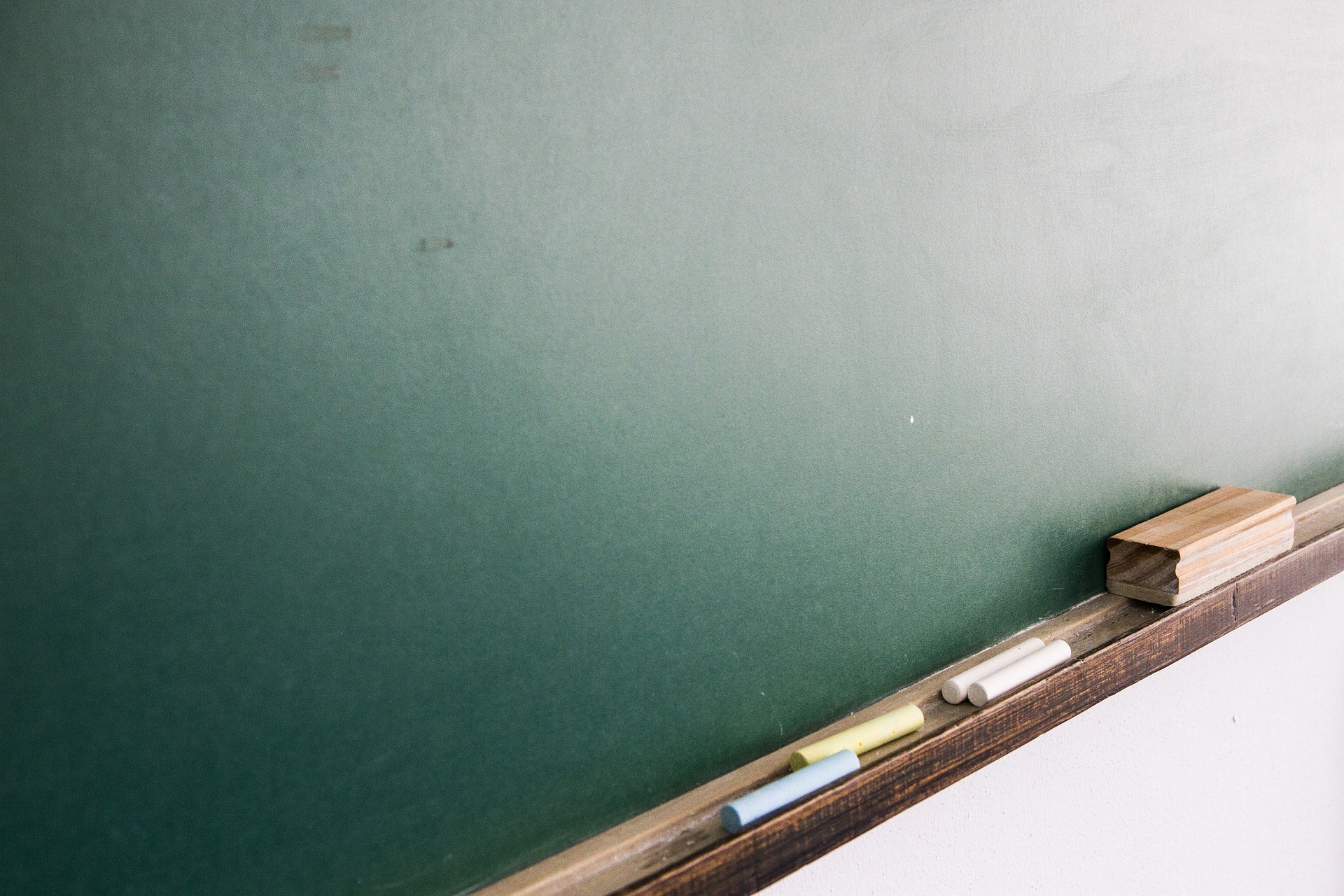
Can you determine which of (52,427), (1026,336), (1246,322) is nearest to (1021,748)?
(1026,336)

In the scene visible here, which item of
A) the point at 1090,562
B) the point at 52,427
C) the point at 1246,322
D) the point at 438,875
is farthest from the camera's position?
the point at 1246,322

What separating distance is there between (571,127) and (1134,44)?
2.18 ft

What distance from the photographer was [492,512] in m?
0.53

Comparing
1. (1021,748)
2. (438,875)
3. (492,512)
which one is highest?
(492,512)

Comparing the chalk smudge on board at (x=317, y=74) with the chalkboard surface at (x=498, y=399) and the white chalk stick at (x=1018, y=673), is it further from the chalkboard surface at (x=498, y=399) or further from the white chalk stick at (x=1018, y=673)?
the white chalk stick at (x=1018, y=673)

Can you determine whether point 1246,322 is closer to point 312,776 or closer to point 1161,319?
point 1161,319

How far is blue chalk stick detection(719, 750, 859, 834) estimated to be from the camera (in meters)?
0.58

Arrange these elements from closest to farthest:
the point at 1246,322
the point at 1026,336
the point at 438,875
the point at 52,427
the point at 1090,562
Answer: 1. the point at 52,427
2. the point at 438,875
3. the point at 1026,336
4. the point at 1090,562
5. the point at 1246,322

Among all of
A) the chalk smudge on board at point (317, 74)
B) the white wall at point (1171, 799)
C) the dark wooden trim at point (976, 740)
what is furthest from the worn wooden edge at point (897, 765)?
the chalk smudge on board at point (317, 74)

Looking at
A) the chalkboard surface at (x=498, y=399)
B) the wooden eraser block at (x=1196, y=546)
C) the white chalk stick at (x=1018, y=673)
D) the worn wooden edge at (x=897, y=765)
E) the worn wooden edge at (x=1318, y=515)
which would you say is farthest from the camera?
the worn wooden edge at (x=1318, y=515)

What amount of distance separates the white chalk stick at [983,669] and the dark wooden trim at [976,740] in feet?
0.08

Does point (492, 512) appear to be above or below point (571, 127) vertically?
below

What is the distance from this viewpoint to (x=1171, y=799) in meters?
1.07

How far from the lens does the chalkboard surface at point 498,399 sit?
42cm
